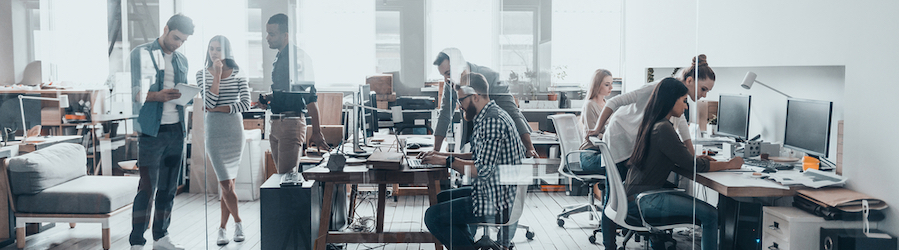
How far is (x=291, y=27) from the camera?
3047mm

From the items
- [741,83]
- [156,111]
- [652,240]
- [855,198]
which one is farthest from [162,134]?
[855,198]

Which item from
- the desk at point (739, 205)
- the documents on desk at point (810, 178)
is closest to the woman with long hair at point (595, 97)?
the desk at point (739, 205)

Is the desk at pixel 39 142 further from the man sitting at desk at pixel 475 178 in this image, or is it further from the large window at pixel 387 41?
Result: the man sitting at desk at pixel 475 178

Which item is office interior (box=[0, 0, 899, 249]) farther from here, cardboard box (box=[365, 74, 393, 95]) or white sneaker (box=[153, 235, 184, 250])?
white sneaker (box=[153, 235, 184, 250])

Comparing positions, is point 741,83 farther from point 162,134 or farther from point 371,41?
point 162,134

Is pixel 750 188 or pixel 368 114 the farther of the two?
pixel 368 114

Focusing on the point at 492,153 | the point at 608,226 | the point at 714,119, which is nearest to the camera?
the point at 492,153

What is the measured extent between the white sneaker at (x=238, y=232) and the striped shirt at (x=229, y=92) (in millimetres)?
707

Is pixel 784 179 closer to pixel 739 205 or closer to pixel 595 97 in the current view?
pixel 739 205

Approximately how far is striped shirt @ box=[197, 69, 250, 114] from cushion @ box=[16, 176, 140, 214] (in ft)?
2.31

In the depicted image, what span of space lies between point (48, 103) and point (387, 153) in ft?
6.58

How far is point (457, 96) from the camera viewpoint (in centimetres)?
299

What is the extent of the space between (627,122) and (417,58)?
1.26 metres

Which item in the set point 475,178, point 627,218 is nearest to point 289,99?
point 475,178
